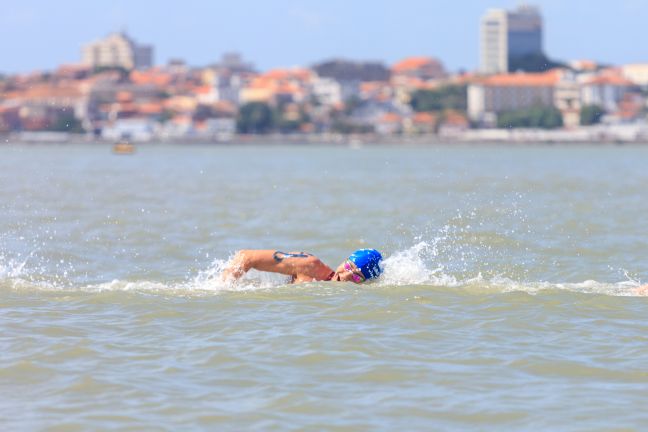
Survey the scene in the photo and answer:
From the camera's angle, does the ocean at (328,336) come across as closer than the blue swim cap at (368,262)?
Yes

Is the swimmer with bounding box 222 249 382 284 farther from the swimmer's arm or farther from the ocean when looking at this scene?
the ocean

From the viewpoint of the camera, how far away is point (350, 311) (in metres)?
12.8

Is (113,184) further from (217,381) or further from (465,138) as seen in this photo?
(465,138)

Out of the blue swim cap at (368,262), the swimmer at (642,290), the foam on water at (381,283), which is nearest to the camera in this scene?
the swimmer at (642,290)

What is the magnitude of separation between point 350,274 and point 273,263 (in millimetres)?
855

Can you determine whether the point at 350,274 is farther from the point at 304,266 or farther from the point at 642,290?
the point at 642,290

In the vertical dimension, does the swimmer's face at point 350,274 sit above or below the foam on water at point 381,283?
above

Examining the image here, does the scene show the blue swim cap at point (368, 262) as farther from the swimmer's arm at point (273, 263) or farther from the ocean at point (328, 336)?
the swimmer's arm at point (273, 263)

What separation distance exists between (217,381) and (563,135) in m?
192

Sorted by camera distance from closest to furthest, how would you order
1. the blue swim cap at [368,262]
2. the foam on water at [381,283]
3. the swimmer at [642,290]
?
the swimmer at [642,290]
the blue swim cap at [368,262]
the foam on water at [381,283]

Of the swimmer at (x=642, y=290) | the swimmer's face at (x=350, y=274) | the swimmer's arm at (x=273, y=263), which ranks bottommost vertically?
the swimmer at (x=642, y=290)

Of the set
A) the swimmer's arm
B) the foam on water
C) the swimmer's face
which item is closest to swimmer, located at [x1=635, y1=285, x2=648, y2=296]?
the foam on water

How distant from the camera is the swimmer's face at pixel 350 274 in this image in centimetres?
1404

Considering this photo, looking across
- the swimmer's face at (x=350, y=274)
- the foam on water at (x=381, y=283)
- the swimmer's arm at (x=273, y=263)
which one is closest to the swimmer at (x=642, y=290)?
the foam on water at (x=381, y=283)
